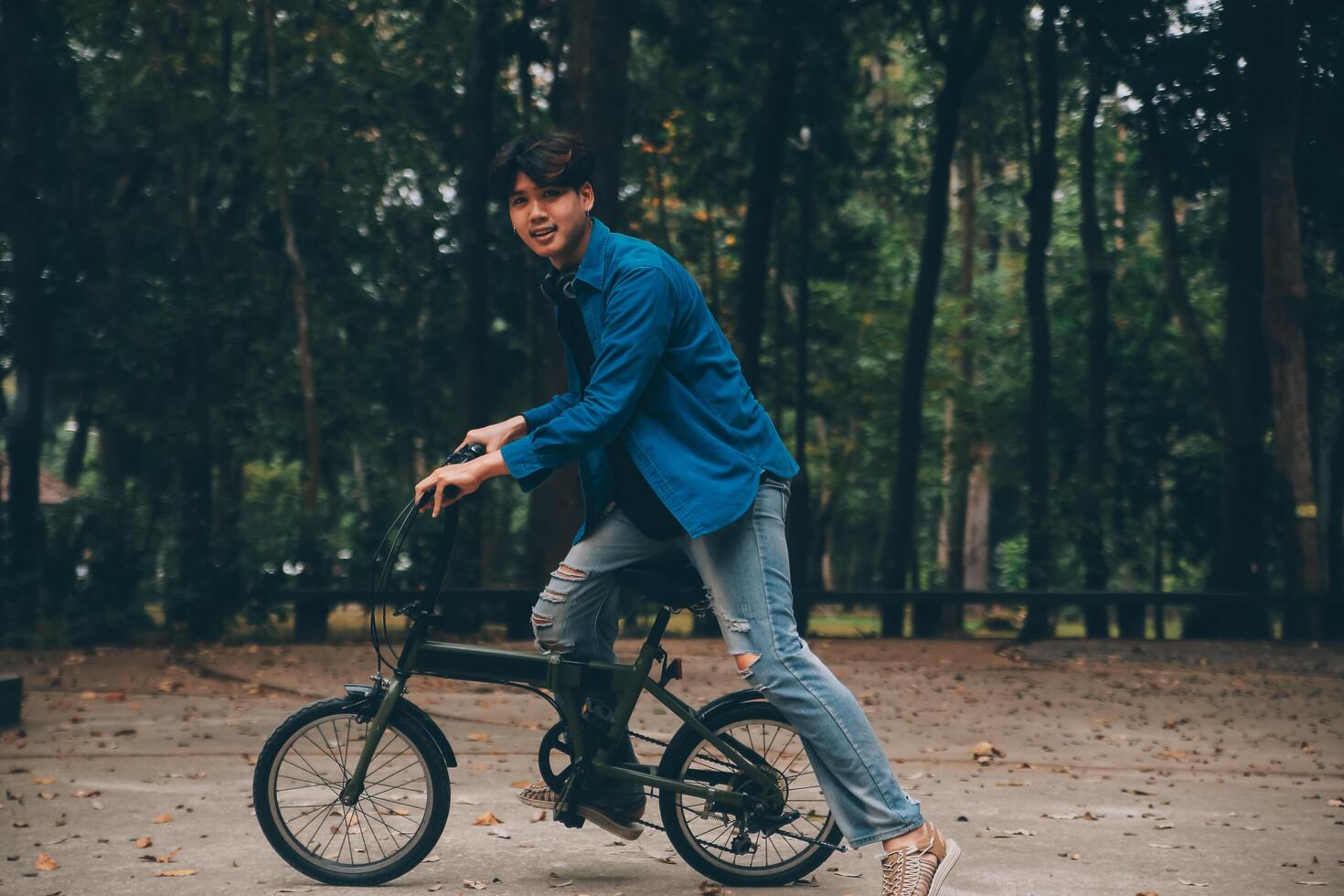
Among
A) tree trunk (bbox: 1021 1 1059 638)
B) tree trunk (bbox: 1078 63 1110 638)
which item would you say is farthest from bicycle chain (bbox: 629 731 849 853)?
tree trunk (bbox: 1078 63 1110 638)

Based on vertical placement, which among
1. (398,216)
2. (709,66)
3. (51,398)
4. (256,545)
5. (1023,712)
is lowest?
(1023,712)

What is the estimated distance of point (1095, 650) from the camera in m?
14.4

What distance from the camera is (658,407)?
4.39 metres

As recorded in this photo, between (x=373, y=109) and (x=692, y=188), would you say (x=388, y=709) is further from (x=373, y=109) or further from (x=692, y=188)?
(x=692, y=188)

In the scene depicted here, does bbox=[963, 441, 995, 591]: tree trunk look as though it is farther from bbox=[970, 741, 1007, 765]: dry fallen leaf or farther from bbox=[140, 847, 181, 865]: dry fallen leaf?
bbox=[140, 847, 181, 865]: dry fallen leaf

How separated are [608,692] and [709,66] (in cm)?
1680

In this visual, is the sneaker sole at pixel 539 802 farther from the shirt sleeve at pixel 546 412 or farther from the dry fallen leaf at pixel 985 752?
the dry fallen leaf at pixel 985 752

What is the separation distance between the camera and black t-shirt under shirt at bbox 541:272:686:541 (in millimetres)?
4438

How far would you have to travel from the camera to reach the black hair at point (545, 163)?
14.5ft

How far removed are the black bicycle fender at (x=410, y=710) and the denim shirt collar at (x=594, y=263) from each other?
139cm

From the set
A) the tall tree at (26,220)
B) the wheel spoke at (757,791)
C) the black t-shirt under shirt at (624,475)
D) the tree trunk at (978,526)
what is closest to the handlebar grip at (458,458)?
the black t-shirt under shirt at (624,475)

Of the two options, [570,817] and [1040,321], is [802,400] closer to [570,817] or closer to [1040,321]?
[1040,321]

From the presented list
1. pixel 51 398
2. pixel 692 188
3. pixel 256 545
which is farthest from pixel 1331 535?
pixel 51 398

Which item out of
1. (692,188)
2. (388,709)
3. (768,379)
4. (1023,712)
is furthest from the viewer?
(768,379)
